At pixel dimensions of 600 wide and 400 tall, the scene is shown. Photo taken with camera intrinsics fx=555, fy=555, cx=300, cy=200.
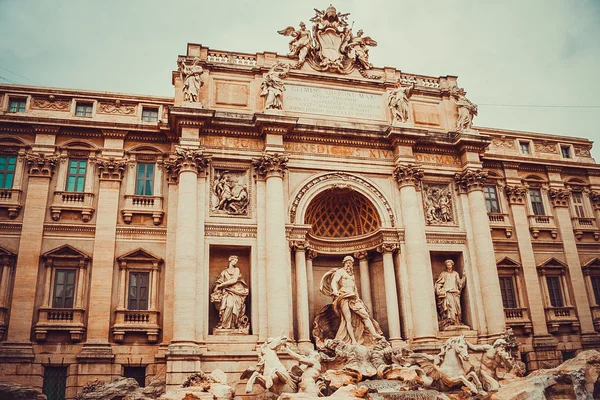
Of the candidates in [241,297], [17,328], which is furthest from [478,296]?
[17,328]

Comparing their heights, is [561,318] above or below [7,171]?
below

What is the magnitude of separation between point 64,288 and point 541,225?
22.2m

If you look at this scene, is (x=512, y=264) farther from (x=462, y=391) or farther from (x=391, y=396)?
(x=391, y=396)

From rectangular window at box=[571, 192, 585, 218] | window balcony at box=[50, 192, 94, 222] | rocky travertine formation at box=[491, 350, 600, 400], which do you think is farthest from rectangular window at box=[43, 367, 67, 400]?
rectangular window at box=[571, 192, 585, 218]

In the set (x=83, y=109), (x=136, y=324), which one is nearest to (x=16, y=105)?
(x=83, y=109)

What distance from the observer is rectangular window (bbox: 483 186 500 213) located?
27.3 metres

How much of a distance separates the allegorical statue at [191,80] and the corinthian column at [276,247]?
3580 millimetres

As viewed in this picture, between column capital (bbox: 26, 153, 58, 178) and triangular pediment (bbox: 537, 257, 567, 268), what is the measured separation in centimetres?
Result: 2246

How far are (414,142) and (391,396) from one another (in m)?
11.7

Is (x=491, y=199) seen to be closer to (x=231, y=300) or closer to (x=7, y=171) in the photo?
(x=231, y=300)

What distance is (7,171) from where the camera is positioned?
22.1 meters

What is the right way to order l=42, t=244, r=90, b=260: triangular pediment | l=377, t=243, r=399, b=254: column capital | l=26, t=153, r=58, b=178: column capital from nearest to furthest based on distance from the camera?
l=42, t=244, r=90, b=260: triangular pediment
l=26, t=153, r=58, b=178: column capital
l=377, t=243, r=399, b=254: column capital

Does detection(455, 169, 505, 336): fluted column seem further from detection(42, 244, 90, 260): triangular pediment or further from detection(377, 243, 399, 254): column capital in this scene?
detection(42, 244, 90, 260): triangular pediment

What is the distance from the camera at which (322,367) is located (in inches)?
774
